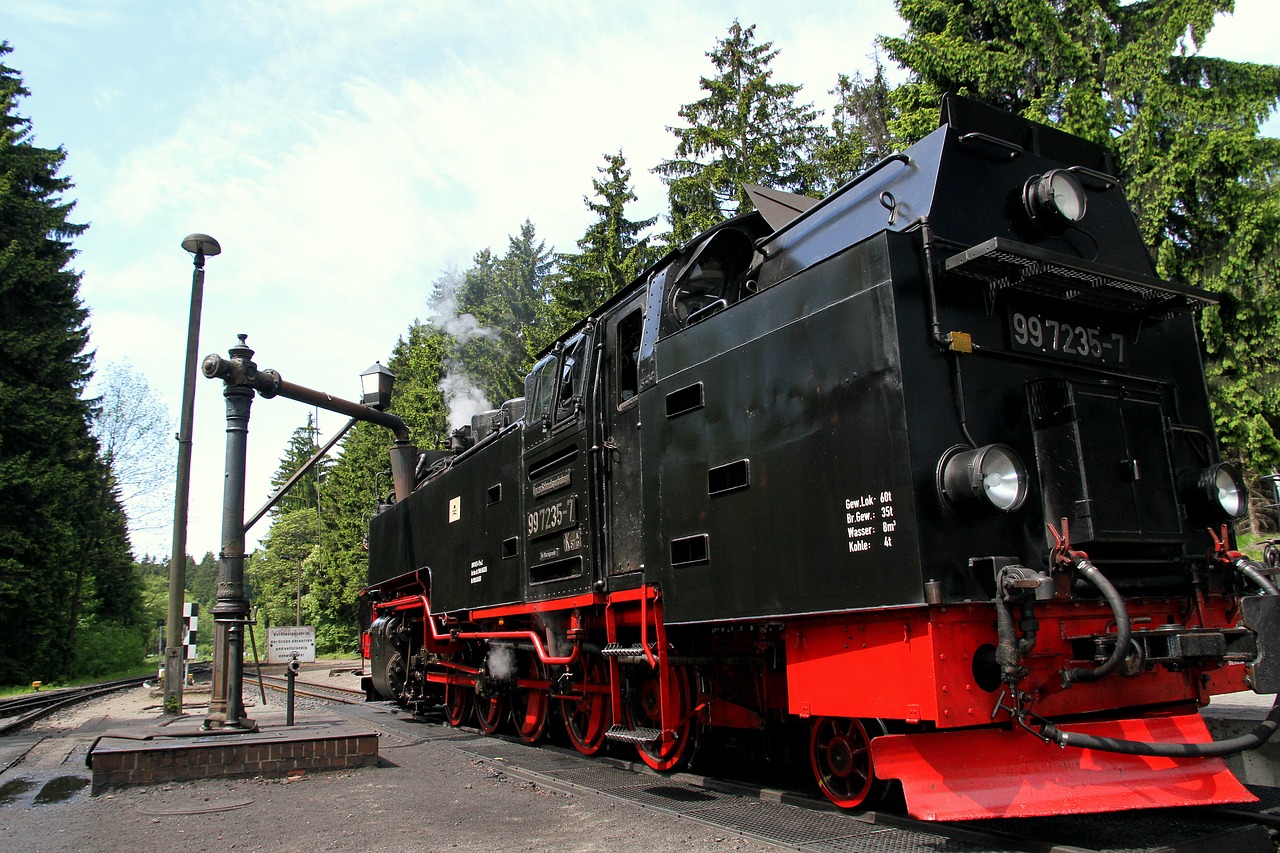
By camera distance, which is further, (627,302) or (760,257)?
(627,302)

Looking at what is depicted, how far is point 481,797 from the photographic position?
5773mm

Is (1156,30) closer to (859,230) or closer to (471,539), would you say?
(859,230)

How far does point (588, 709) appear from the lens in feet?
24.7

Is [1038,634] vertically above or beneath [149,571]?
beneath

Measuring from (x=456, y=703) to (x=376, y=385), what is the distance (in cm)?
403

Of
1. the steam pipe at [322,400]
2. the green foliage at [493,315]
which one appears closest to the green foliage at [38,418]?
the green foliage at [493,315]

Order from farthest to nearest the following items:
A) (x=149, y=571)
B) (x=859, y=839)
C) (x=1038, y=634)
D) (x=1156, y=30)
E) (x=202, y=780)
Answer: (x=149, y=571) → (x=1156, y=30) → (x=202, y=780) → (x=859, y=839) → (x=1038, y=634)

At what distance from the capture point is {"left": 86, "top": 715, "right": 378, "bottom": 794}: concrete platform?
646cm

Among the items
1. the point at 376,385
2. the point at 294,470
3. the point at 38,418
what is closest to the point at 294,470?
the point at 294,470

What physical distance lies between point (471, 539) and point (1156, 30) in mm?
11987

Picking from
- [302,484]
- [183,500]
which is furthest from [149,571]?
[183,500]

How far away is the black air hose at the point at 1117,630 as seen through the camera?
353 centimetres

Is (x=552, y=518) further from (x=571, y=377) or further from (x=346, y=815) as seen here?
(x=346, y=815)

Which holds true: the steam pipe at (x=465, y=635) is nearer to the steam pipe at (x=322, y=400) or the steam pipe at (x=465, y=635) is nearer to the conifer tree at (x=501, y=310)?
the steam pipe at (x=322, y=400)
